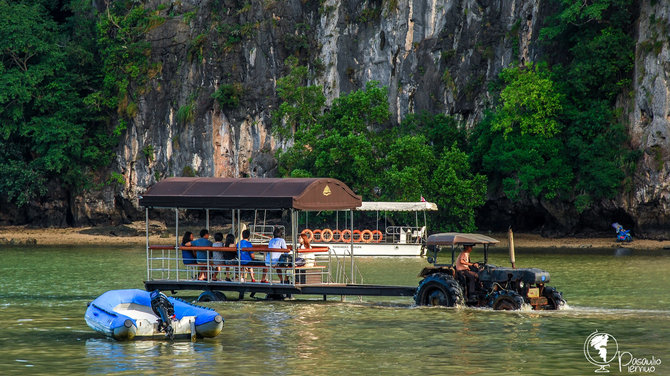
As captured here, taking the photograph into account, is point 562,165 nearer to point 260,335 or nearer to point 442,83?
point 442,83

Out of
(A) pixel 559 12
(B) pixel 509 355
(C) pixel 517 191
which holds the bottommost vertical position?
(B) pixel 509 355

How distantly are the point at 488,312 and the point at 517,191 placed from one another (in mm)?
32482

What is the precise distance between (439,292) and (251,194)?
17.6ft

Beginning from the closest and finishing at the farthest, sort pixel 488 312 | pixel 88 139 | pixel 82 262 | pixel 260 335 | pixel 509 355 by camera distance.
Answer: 1. pixel 509 355
2. pixel 260 335
3. pixel 488 312
4. pixel 82 262
5. pixel 88 139

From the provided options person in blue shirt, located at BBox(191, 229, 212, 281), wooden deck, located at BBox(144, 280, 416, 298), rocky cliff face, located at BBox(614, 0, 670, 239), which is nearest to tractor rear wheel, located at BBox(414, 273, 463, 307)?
wooden deck, located at BBox(144, 280, 416, 298)

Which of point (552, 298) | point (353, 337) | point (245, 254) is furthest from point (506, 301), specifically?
point (245, 254)

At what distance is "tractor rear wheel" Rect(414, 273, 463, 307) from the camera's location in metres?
23.0

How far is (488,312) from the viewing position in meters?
23.0

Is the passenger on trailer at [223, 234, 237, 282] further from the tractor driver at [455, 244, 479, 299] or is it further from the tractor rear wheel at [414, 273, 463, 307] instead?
the tractor driver at [455, 244, 479, 299]

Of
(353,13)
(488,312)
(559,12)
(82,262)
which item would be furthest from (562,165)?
(488,312)

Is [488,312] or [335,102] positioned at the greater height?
[335,102]

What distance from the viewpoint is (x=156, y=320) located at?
20.2 m

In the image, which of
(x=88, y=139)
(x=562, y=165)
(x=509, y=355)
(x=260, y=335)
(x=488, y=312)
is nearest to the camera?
(x=509, y=355)

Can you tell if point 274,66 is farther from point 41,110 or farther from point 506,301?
point 506,301
